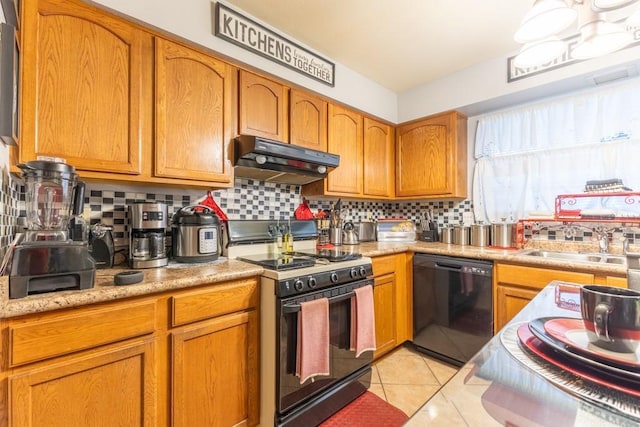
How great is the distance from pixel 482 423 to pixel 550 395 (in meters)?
0.14

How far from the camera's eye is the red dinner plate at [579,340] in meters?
0.48

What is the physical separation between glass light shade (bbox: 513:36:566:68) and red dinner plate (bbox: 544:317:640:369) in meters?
1.16

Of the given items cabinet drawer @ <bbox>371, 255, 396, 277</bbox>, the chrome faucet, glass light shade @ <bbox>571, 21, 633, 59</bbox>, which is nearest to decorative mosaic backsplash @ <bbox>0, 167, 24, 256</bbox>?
cabinet drawer @ <bbox>371, 255, 396, 277</bbox>

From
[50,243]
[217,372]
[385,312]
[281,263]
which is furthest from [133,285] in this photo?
[385,312]

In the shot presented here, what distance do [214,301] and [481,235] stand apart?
215 centimetres

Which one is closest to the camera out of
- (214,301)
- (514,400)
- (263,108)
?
(514,400)

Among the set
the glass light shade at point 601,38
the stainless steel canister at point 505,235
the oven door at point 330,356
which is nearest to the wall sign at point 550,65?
the glass light shade at point 601,38

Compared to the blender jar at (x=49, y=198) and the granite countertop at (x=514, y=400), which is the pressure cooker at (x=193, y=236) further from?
the granite countertop at (x=514, y=400)

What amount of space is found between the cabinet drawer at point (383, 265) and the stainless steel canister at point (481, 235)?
2.48ft

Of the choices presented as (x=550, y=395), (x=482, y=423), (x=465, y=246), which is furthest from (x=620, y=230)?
(x=482, y=423)

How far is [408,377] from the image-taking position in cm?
202

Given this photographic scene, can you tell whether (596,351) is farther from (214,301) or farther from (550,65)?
(550,65)

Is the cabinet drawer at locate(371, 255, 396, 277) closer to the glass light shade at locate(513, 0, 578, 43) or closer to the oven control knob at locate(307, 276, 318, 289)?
the oven control knob at locate(307, 276, 318, 289)

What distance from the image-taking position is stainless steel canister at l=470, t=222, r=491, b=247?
2.41 metres
